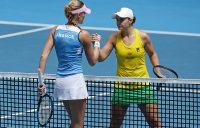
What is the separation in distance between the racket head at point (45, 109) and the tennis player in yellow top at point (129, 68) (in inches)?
35.6

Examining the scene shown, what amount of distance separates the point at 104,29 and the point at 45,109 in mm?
9971

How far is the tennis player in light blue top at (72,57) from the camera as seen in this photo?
9.55 m

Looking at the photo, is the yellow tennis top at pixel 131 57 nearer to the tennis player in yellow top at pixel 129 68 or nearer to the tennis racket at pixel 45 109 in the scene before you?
the tennis player in yellow top at pixel 129 68

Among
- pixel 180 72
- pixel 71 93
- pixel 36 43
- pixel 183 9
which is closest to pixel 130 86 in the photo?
pixel 71 93

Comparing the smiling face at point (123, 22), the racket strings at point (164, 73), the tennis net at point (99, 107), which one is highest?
the smiling face at point (123, 22)

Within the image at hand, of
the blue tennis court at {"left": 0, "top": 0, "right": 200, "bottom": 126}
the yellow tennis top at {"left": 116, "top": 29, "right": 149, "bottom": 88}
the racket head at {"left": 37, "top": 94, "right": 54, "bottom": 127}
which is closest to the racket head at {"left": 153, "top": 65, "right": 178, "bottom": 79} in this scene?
the yellow tennis top at {"left": 116, "top": 29, "right": 149, "bottom": 88}

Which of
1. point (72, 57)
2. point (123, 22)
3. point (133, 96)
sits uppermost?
point (123, 22)

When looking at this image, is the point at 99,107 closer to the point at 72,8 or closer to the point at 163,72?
the point at 163,72

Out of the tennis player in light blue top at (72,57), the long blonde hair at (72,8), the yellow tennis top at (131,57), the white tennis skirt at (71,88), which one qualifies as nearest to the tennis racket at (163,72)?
the yellow tennis top at (131,57)

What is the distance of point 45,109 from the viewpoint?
32.0 ft

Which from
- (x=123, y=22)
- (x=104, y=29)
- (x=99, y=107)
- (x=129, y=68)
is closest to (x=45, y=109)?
(x=129, y=68)

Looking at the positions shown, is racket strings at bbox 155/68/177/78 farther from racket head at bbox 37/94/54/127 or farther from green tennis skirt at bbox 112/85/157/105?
racket head at bbox 37/94/54/127

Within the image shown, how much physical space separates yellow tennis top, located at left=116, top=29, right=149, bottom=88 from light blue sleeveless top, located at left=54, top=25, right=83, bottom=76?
2.89 ft

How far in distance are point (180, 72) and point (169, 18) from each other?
13.9ft
